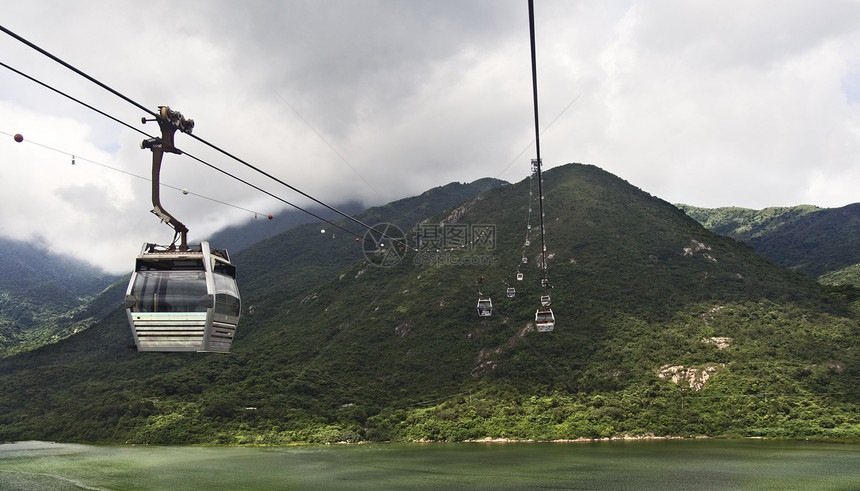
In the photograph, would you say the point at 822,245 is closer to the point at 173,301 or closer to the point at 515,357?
the point at 515,357

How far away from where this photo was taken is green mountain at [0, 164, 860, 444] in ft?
278

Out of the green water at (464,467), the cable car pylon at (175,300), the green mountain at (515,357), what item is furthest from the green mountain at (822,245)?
the cable car pylon at (175,300)

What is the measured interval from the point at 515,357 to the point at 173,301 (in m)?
92.6

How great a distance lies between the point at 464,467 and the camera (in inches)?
2606

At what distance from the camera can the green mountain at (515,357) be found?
278ft

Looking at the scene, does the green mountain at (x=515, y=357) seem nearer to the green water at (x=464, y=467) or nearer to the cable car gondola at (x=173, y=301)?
the green water at (x=464, y=467)

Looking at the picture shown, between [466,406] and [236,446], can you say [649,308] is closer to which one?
[466,406]

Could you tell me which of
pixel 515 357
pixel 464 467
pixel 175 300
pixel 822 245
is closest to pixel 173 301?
pixel 175 300

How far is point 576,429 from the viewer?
8356 centimetres

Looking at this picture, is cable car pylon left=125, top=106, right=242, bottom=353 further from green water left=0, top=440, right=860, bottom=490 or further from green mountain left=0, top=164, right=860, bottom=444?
green mountain left=0, top=164, right=860, bottom=444

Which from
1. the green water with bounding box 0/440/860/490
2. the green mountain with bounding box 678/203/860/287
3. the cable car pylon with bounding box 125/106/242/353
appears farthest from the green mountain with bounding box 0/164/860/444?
the cable car pylon with bounding box 125/106/242/353

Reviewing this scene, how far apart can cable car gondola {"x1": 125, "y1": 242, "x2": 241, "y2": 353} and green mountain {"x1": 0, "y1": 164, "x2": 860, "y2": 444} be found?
76818 millimetres

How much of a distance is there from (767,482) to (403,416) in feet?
195

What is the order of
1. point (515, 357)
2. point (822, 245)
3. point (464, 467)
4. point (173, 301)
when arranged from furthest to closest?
point (822, 245) < point (515, 357) < point (464, 467) < point (173, 301)
